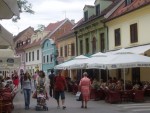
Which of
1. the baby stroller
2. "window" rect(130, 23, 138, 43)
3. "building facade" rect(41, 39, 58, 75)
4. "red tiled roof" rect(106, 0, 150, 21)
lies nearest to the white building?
"building facade" rect(41, 39, 58, 75)

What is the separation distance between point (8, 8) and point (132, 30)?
65.5 ft

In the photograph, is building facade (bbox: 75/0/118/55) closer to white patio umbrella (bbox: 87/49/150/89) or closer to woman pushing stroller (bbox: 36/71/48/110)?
white patio umbrella (bbox: 87/49/150/89)

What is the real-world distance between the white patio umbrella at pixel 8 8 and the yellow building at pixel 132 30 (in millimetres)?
15236

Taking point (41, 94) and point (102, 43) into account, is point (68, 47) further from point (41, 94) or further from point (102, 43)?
point (41, 94)

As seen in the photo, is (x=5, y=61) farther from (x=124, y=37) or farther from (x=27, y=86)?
(x=124, y=37)

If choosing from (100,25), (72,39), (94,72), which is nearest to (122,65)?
(100,25)

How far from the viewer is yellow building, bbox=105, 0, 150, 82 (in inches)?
974

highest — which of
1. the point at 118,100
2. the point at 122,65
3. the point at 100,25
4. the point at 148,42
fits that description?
the point at 100,25

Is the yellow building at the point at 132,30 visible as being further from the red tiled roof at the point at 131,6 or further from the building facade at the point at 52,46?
the building facade at the point at 52,46

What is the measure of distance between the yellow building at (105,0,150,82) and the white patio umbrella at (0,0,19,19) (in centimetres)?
1524

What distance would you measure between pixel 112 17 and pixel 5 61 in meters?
12.6

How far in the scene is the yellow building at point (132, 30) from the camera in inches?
974

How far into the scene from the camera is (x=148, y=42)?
24.6 metres

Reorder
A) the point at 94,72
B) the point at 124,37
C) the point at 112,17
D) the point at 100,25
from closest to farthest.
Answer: the point at 124,37
the point at 112,17
the point at 100,25
the point at 94,72
